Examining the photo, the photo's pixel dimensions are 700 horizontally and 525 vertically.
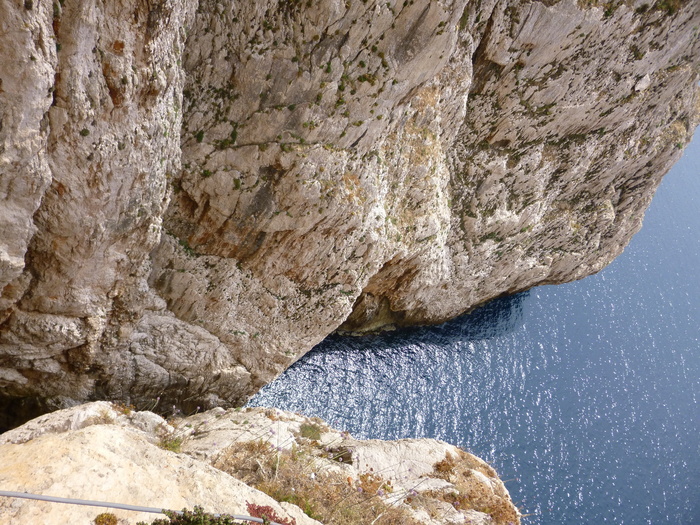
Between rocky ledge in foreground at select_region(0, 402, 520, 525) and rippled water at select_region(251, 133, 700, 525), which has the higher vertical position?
rippled water at select_region(251, 133, 700, 525)

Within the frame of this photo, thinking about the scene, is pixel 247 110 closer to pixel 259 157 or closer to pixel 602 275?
pixel 259 157

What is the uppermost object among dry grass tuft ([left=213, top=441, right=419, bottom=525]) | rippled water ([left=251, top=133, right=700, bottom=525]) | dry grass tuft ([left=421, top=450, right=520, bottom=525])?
rippled water ([left=251, top=133, right=700, bottom=525])

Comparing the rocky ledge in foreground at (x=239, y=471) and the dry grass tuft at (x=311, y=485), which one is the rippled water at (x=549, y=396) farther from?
the dry grass tuft at (x=311, y=485)

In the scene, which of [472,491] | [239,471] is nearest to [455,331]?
[472,491]

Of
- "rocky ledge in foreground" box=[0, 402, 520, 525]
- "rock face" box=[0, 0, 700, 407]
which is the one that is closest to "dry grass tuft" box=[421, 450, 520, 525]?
"rocky ledge in foreground" box=[0, 402, 520, 525]

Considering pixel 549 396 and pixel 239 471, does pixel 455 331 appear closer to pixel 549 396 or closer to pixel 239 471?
pixel 549 396

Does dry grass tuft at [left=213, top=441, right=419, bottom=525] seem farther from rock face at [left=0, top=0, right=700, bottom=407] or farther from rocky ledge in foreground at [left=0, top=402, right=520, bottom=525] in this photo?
rock face at [left=0, top=0, right=700, bottom=407]

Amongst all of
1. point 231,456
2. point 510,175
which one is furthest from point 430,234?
point 231,456
